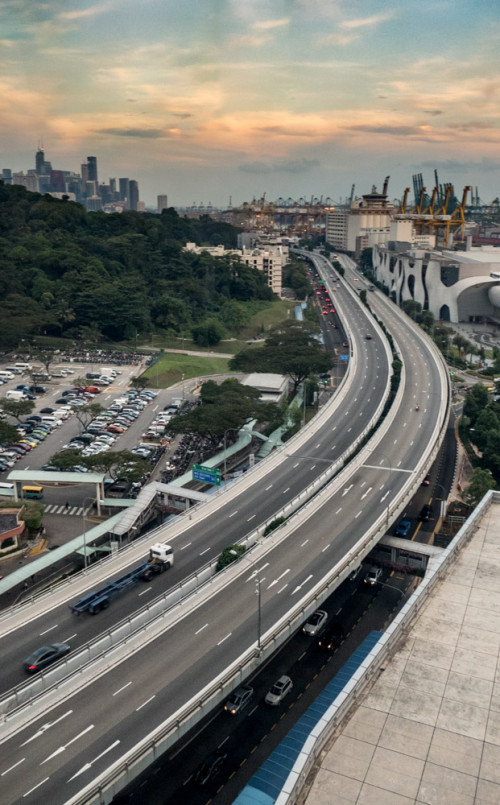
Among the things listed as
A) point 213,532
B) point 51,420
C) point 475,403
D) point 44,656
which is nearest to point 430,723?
point 44,656

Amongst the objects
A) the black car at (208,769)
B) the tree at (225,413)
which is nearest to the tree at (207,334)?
the tree at (225,413)

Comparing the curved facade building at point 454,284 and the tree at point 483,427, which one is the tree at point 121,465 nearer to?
the tree at point 483,427

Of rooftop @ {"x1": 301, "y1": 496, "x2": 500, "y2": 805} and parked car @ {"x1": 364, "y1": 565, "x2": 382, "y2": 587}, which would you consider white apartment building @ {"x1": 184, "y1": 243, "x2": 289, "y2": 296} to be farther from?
rooftop @ {"x1": 301, "y1": 496, "x2": 500, "y2": 805}

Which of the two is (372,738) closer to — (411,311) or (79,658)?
(79,658)

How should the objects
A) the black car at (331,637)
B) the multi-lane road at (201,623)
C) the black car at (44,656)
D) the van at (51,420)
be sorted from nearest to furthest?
the multi-lane road at (201,623)
the black car at (44,656)
the black car at (331,637)
the van at (51,420)

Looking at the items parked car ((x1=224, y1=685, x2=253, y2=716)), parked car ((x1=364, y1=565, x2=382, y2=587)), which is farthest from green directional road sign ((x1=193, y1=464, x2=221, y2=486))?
parked car ((x1=224, y1=685, x2=253, y2=716))

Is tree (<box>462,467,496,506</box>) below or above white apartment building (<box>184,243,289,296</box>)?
below
